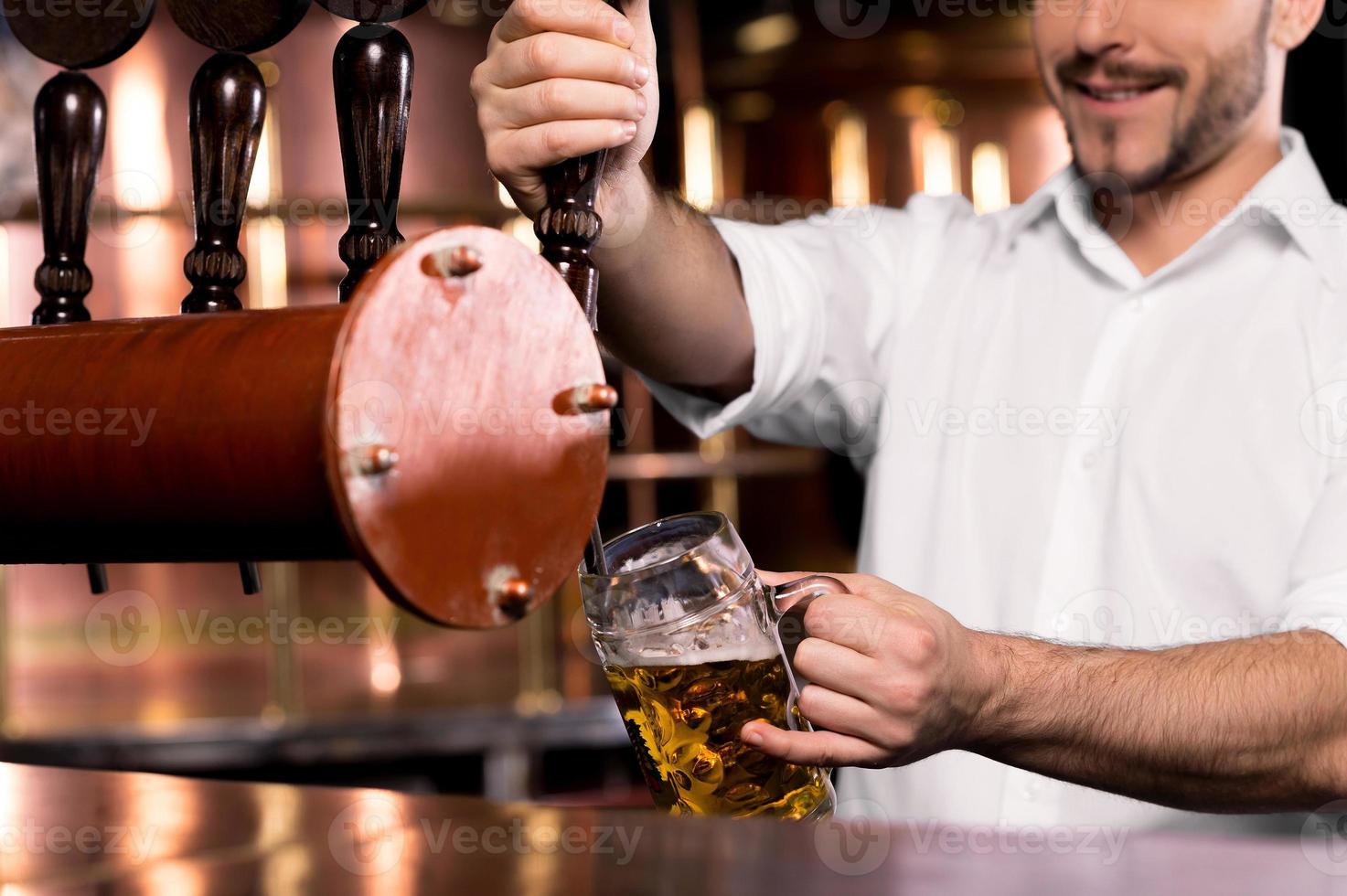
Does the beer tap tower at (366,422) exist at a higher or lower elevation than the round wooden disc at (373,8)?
lower

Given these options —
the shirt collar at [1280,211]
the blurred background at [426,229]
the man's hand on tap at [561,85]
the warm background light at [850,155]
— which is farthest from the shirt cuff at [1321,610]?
the warm background light at [850,155]

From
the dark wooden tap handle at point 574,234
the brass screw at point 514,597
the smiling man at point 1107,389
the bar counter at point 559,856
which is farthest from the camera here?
the smiling man at point 1107,389

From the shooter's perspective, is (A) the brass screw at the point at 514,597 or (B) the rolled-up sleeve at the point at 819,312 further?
(B) the rolled-up sleeve at the point at 819,312

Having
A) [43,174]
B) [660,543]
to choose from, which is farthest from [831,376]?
[43,174]

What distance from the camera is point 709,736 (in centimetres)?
69

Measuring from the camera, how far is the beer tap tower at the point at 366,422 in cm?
43

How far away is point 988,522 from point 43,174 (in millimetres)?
1138

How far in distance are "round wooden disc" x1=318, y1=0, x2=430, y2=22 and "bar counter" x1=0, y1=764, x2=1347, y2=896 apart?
326 mm

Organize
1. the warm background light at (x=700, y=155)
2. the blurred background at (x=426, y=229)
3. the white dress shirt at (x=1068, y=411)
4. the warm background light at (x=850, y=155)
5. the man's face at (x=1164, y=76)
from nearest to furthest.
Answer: the white dress shirt at (x=1068, y=411)
the man's face at (x=1164, y=76)
the blurred background at (x=426, y=229)
the warm background light at (x=700, y=155)
the warm background light at (x=850, y=155)

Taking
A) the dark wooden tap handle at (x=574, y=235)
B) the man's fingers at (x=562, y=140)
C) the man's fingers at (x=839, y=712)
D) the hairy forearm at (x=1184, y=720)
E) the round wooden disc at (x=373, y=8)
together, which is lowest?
the hairy forearm at (x=1184, y=720)

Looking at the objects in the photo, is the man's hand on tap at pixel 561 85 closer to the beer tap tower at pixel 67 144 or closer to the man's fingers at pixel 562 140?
the man's fingers at pixel 562 140

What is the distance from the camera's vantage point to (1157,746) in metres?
1.02

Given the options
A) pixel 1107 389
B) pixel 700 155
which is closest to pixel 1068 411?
pixel 1107 389

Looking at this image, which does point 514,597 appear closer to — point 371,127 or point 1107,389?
point 371,127
